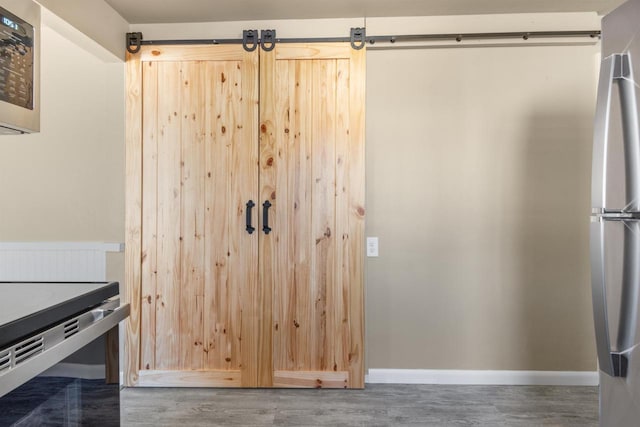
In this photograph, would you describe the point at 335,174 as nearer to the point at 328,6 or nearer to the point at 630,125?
the point at 328,6

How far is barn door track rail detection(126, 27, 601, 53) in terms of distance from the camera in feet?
8.12

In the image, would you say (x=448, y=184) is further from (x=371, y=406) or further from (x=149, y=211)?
(x=149, y=211)

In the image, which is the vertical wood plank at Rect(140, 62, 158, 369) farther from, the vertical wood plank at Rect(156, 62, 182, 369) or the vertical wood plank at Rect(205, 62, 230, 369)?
the vertical wood plank at Rect(205, 62, 230, 369)

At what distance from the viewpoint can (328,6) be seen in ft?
7.96

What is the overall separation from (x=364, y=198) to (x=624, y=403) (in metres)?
1.61

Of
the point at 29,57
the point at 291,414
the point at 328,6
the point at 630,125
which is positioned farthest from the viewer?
the point at 328,6

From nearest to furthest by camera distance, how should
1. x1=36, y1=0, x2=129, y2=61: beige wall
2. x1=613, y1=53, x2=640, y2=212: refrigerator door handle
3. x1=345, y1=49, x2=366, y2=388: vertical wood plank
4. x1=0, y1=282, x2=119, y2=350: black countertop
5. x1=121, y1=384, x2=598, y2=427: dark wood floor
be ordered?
x1=0, y1=282, x2=119, y2=350: black countertop
x1=613, y1=53, x2=640, y2=212: refrigerator door handle
x1=36, y1=0, x2=129, y2=61: beige wall
x1=121, y1=384, x2=598, y2=427: dark wood floor
x1=345, y1=49, x2=366, y2=388: vertical wood plank

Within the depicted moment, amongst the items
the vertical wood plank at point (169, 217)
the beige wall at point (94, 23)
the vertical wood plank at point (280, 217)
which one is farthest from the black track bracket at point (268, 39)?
the beige wall at point (94, 23)

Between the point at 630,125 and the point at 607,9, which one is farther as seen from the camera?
the point at 607,9

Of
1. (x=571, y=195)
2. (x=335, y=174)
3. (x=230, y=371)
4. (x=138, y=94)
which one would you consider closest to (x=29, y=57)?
(x=138, y=94)

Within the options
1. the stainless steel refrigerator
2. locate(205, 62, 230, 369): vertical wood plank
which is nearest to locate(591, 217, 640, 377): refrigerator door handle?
the stainless steel refrigerator

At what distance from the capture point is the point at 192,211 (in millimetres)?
2533

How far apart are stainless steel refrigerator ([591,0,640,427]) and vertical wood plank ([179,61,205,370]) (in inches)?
82.6

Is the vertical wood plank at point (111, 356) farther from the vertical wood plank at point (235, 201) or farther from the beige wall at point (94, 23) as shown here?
the beige wall at point (94, 23)
